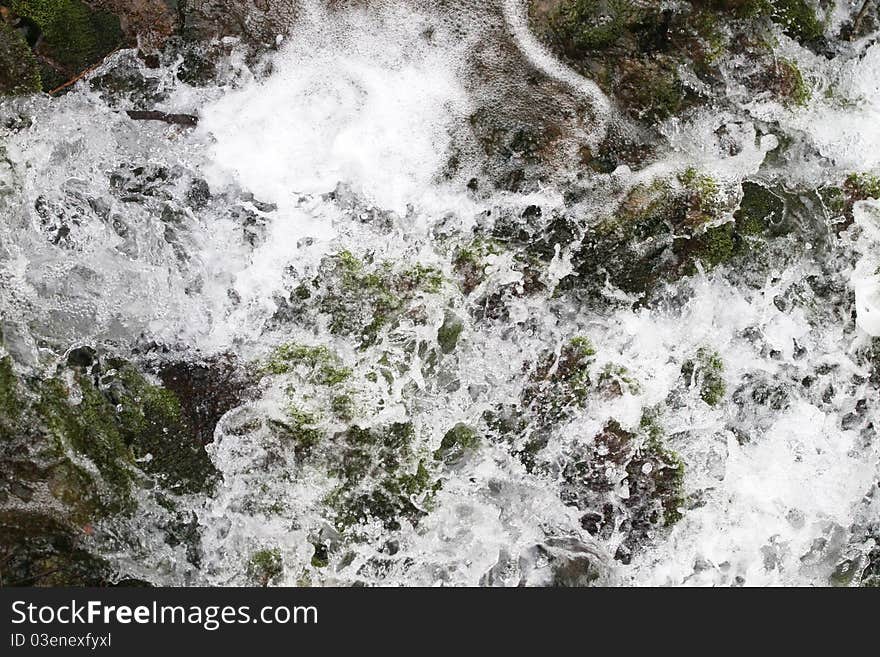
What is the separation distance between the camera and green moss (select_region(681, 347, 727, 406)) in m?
5.96

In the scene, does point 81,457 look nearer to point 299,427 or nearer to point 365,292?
point 299,427

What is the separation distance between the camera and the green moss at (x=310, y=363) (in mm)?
5762

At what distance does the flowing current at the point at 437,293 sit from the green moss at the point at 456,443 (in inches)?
2.4

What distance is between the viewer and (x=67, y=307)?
5695 mm

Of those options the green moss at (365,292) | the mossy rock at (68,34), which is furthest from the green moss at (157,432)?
the mossy rock at (68,34)

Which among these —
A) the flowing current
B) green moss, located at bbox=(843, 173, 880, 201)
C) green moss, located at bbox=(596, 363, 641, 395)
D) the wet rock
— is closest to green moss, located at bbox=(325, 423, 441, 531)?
the flowing current

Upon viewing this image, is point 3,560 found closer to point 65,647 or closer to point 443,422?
point 65,647

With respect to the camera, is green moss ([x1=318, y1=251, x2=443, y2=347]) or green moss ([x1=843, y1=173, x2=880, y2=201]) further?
green moss ([x1=843, y1=173, x2=880, y2=201])

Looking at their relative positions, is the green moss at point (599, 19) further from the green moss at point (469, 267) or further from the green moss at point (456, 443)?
the green moss at point (456, 443)

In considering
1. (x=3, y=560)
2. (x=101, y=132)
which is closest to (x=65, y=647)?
(x=3, y=560)

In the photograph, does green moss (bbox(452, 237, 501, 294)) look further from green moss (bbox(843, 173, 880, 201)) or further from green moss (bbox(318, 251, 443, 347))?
green moss (bbox(843, 173, 880, 201))

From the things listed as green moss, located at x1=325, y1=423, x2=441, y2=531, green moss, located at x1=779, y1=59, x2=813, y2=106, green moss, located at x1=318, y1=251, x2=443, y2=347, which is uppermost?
green moss, located at x1=779, y1=59, x2=813, y2=106

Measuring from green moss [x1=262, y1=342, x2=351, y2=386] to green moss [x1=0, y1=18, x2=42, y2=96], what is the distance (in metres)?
2.89

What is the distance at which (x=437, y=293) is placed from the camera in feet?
19.3
